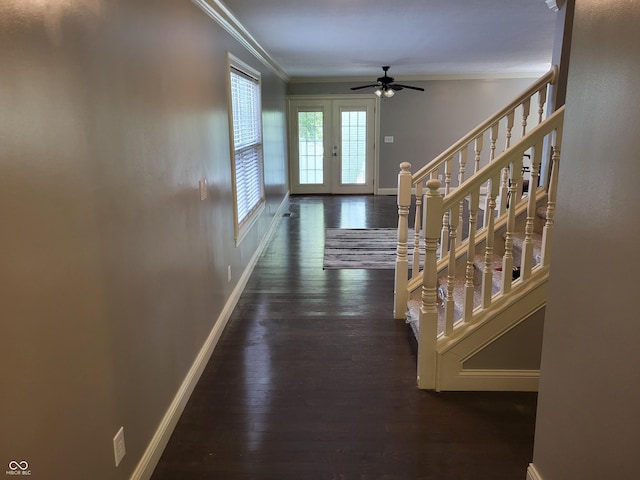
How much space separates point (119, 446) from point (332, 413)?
1.13 m

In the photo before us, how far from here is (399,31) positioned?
4.62 metres

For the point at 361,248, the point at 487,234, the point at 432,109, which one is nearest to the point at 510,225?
the point at 487,234

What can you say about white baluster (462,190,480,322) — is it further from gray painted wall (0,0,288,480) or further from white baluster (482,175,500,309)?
gray painted wall (0,0,288,480)

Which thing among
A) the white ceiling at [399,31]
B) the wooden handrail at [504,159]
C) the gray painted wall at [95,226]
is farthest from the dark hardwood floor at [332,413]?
the white ceiling at [399,31]

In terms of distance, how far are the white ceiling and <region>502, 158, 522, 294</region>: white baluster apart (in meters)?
1.64

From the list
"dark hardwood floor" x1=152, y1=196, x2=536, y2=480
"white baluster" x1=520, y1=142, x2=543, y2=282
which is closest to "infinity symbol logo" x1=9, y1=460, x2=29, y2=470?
"dark hardwood floor" x1=152, y1=196, x2=536, y2=480

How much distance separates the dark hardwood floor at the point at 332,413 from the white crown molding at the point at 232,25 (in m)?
2.23

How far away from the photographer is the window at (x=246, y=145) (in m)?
4.34

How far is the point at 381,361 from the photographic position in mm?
3160

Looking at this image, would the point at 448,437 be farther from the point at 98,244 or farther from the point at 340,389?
the point at 98,244

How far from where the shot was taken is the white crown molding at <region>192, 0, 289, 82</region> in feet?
10.6

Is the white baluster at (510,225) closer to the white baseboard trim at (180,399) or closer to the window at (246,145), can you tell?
the white baseboard trim at (180,399)

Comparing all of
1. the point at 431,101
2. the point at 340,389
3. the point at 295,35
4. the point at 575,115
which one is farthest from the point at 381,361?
the point at 431,101

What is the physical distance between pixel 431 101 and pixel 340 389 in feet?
26.2
